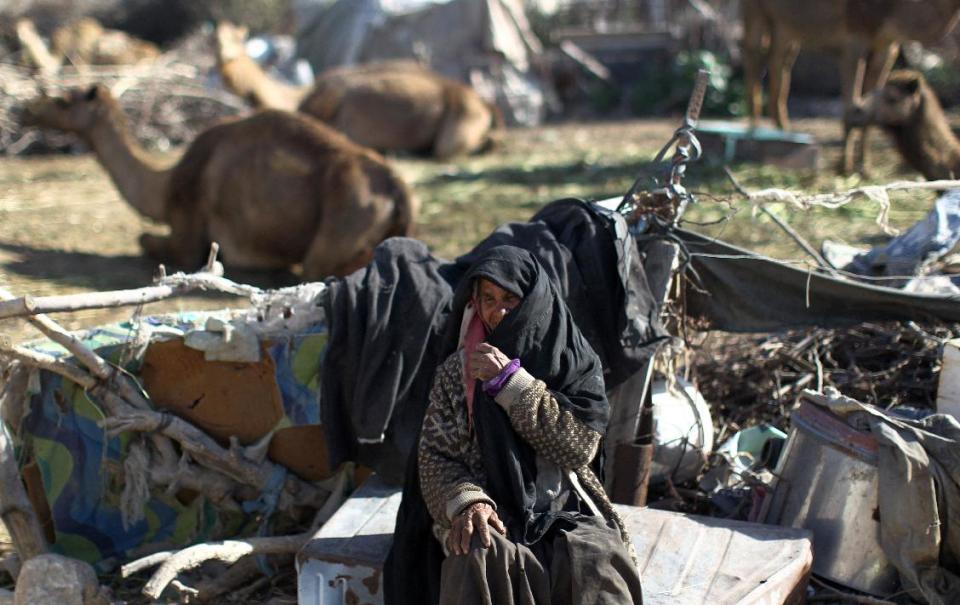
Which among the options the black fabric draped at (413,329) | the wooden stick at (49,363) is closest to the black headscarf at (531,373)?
the black fabric draped at (413,329)

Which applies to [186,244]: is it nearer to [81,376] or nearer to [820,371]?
[81,376]

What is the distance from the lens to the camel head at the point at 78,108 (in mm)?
9812

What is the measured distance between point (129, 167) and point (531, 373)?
23.9 feet

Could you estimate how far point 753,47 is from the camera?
13.4 m

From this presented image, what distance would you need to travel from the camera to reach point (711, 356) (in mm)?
5398

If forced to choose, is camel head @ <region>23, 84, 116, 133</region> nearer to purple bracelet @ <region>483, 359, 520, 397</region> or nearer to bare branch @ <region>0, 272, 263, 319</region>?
bare branch @ <region>0, 272, 263, 319</region>

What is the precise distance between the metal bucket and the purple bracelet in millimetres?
1503

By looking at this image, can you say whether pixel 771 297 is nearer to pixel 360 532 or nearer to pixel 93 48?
pixel 360 532

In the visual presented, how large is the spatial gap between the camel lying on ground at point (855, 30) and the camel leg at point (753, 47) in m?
0.03

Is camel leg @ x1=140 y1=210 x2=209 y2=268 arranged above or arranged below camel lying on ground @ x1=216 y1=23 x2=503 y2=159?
below

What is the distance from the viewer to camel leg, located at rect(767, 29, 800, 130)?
1291cm

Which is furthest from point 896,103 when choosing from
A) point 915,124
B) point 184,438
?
point 184,438

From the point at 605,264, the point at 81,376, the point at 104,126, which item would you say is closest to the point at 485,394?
the point at 605,264

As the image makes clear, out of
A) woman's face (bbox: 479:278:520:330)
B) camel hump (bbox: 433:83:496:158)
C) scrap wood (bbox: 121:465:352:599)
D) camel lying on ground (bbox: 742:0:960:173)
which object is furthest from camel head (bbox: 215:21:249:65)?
woman's face (bbox: 479:278:520:330)
